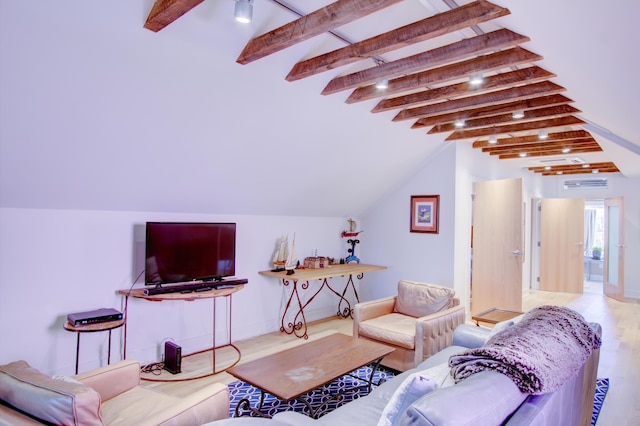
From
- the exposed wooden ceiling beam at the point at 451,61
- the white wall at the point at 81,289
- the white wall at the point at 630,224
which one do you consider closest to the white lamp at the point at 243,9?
the exposed wooden ceiling beam at the point at 451,61

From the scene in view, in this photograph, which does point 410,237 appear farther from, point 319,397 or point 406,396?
point 406,396

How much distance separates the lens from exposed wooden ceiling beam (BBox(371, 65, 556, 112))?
9.96ft

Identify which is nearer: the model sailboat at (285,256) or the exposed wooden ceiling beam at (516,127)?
the exposed wooden ceiling beam at (516,127)

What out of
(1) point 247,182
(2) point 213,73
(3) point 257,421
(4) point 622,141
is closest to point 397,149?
(1) point 247,182

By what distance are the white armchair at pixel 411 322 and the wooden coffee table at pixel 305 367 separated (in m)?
0.42

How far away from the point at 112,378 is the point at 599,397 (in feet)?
11.7

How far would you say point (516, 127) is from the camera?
457 cm

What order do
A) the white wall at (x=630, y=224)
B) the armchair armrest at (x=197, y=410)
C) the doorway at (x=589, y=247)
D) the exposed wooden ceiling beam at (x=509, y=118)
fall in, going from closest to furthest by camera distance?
the armchair armrest at (x=197, y=410)
the exposed wooden ceiling beam at (x=509, y=118)
the white wall at (x=630, y=224)
the doorway at (x=589, y=247)

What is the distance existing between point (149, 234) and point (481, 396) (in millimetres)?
3019

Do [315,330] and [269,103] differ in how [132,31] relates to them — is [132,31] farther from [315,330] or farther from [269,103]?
[315,330]

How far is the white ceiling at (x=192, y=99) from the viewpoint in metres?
2.10

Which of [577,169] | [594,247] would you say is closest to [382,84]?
[577,169]

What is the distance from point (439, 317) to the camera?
3508 millimetres

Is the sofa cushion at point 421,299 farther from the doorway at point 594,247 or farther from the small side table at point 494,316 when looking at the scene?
the doorway at point 594,247
